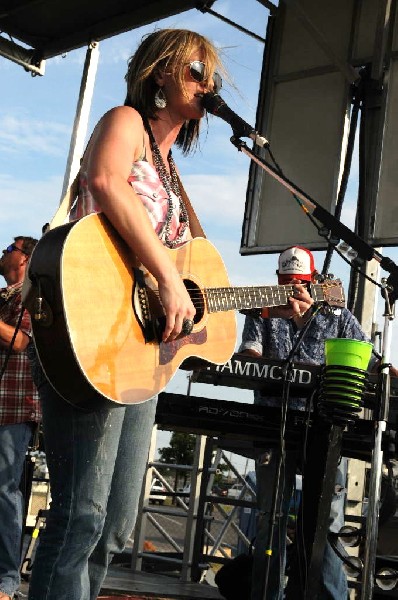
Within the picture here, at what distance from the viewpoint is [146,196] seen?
272 centimetres

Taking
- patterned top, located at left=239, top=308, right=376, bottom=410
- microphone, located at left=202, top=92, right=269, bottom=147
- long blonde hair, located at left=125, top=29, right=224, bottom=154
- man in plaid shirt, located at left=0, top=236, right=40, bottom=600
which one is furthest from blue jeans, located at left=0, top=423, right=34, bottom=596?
long blonde hair, located at left=125, top=29, right=224, bottom=154

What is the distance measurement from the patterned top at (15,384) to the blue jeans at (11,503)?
7 cm

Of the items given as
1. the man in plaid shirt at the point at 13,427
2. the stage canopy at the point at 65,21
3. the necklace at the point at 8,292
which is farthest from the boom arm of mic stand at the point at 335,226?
the stage canopy at the point at 65,21

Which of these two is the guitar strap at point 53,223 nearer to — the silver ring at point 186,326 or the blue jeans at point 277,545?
the silver ring at point 186,326

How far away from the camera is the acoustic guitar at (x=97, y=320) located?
238 cm

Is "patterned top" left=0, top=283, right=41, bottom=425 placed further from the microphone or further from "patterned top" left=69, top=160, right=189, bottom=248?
"patterned top" left=69, top=160, right=189, bottom=248

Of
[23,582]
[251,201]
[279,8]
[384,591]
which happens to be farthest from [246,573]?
[279,8]

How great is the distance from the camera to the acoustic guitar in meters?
2.38

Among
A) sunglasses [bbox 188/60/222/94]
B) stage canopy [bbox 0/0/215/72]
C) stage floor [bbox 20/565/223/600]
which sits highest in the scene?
stage canopy [bbox 0/0/215/72]

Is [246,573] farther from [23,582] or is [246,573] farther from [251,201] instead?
[251,201]

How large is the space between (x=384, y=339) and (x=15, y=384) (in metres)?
2.12

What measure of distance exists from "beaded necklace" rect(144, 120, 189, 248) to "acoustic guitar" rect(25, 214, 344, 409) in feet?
0.27

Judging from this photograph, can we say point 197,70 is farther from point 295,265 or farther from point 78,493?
point 295,265

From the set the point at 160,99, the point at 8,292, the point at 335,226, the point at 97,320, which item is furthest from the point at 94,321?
the point at 8,292
